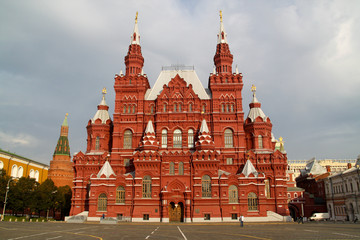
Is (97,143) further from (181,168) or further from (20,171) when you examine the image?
(20,171)

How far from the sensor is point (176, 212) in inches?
1964

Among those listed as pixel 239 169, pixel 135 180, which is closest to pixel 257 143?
pixel 239 169

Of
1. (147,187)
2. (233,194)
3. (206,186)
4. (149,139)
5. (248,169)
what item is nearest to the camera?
(233,194)

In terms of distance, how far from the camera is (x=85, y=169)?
184 feet

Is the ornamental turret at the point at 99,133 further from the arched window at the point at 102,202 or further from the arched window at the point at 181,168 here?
the arched window at the point at 181,168

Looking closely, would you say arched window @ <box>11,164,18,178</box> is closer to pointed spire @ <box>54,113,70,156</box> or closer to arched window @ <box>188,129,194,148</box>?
pointed spire @ <box>54,113,70,156</box>

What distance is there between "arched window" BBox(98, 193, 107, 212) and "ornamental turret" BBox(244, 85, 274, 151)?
28.1 m

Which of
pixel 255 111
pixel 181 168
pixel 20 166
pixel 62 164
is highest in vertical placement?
pixel 255 111

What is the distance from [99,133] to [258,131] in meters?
30.9

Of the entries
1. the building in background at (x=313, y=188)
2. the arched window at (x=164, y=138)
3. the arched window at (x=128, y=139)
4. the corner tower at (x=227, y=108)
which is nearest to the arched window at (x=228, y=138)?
the corner tower at (x=227, y=108)

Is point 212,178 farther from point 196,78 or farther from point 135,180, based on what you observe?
point 196,78

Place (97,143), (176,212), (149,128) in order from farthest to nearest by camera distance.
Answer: (97,143) < (149,128) < (176,212)

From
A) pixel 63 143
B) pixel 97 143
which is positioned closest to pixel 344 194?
pixel 97 143

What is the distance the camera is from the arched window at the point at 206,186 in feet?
165
